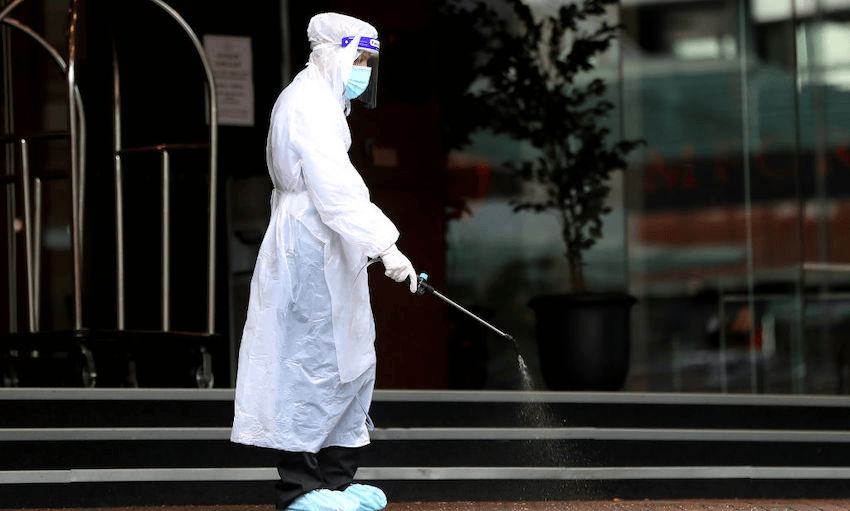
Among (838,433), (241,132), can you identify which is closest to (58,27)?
(241,132)

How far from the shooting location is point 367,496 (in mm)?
4109

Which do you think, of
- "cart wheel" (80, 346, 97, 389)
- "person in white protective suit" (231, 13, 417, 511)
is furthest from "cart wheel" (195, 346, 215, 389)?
"person in white protective suit" (231, 13, 417, 511)

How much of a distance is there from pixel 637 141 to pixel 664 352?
1436mm

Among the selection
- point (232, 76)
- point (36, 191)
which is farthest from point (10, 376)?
point (232, 76)

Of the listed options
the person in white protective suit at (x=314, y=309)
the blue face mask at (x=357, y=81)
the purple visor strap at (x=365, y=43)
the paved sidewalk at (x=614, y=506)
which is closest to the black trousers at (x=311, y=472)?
the person in white protective suit at (x=314, y=309)

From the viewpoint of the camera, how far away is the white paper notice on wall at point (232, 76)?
7.17m

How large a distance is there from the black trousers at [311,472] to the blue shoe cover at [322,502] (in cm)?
2

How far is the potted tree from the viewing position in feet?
26.3

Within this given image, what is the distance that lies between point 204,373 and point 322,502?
1.95 m

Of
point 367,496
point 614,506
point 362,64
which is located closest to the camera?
point 367,496

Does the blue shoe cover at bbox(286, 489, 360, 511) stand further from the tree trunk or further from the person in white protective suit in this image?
the tree trunk

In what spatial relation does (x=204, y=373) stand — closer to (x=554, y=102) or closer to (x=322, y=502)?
(x=322, y=502)

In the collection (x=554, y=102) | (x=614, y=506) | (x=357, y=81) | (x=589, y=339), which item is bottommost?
(x=614, y=506)

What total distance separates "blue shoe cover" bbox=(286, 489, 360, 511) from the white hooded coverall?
15 centimetres
